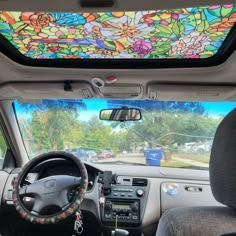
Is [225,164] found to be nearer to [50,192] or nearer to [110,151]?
[50,192]

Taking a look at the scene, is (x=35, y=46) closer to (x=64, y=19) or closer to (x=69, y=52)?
(x=69, y=52)

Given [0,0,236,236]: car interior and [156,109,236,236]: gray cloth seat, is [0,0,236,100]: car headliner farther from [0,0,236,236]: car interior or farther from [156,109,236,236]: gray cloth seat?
[156,109,236,236]: gray cloth seat

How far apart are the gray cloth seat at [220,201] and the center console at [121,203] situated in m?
1.23

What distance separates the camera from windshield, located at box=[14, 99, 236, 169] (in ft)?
11.0

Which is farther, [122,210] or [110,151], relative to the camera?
[110,151]

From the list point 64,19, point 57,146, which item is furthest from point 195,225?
point 57,146

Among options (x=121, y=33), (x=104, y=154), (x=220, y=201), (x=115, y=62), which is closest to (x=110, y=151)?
(x=104, y=154)

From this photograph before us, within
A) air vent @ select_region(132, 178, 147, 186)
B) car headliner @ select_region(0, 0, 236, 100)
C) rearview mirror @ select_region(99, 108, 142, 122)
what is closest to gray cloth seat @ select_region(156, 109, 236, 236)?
car headliner @ select_region(0, 0, 236, 100)

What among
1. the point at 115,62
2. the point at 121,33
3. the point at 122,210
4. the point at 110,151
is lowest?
the point at 122,210

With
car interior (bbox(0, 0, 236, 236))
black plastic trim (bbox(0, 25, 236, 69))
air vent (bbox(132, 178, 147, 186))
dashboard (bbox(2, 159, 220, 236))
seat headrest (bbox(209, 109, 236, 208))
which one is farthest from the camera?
air vent (bbox(132, 178, 147, 186))

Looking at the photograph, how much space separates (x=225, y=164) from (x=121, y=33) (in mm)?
1122

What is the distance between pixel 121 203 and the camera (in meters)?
3.06

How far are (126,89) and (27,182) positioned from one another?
110 centimetres

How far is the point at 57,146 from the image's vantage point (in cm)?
363
